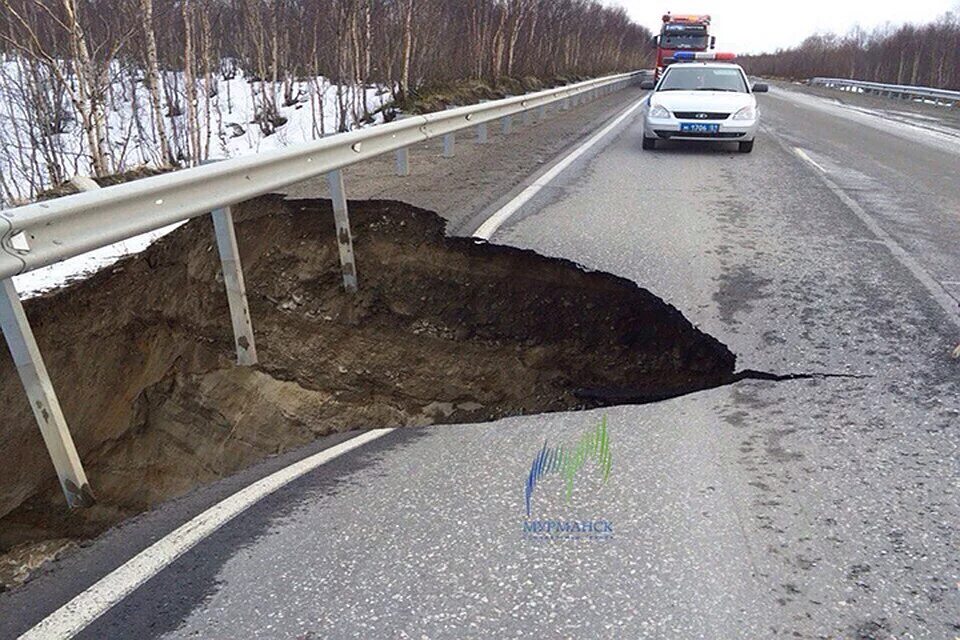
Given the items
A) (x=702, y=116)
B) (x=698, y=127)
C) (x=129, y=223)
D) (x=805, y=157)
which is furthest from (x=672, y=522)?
(x=805, y=157)

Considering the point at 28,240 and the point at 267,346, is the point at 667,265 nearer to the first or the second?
the point at 267,346

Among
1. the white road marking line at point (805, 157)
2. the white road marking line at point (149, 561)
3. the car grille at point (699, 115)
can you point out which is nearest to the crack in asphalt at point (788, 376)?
the white road marking line at point (149, 561)

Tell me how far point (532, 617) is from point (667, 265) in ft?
12.8

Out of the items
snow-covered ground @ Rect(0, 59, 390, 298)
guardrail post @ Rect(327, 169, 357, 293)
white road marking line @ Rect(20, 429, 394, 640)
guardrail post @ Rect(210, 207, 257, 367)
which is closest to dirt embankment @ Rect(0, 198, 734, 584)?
guardrail post @ Rect(327, 169, 357, 293)

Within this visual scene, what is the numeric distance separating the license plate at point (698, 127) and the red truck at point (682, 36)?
2589 cm

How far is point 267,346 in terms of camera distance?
16.4 ft

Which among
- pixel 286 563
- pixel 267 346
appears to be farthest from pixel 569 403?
pixel 286 563

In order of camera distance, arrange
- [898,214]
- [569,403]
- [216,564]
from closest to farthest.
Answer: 1. [216,564]
2. [569,403]
3. [898,214]

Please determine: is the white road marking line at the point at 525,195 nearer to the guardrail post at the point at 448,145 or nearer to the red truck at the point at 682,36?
the guardrail post at the point at 448,145

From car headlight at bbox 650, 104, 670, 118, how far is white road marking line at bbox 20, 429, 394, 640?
400 inches

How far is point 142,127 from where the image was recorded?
2858cm

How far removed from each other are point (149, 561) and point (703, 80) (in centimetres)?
1267

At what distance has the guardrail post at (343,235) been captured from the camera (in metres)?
5.35

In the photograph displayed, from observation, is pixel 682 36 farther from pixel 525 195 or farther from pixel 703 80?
pixel 525 195
